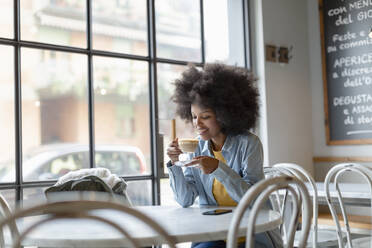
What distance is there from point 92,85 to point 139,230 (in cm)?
200

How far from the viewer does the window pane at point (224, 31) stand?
401cm

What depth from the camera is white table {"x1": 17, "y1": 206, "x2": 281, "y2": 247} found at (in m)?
1.28

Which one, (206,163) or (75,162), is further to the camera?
(75,162)

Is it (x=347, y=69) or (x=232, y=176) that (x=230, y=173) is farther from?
(x=347, y=69)

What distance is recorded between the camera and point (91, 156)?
320cm

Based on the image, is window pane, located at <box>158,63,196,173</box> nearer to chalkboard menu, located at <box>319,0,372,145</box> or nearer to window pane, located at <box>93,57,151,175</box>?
window pane, located at <box>93,57,151,175</box>

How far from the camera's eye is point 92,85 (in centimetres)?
324

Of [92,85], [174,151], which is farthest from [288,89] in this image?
[174,151]

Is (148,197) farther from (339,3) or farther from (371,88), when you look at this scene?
(339,3)

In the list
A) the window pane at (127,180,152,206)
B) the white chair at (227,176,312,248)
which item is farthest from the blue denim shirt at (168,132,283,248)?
the window pane at (127,180,152,206)

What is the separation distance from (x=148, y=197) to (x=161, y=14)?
146cm

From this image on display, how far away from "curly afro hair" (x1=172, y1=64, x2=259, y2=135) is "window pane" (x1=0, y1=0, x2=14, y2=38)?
1.34 meters

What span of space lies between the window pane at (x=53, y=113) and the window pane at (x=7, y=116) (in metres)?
0.08

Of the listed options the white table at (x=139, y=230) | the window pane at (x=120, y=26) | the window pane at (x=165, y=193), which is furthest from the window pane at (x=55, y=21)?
the white table at (x=139, y=230)
